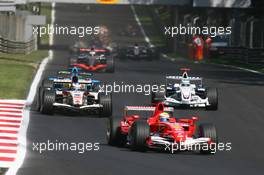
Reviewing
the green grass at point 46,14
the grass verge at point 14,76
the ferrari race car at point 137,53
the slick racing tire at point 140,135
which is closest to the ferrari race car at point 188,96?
the grass verge at point 14,76

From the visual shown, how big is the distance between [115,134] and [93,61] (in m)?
22.9

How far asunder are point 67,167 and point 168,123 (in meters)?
3.47

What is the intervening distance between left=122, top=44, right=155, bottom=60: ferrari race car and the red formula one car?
3648 centimetres

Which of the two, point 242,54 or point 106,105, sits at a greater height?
point 242,54

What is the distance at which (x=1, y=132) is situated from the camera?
22297 millimetres

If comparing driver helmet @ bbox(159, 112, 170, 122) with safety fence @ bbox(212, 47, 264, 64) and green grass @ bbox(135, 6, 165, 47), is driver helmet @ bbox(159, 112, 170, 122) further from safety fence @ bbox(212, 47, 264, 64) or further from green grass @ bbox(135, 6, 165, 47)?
green grass @ bbox(135, 6, 165, 47)

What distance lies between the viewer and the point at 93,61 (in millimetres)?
43656

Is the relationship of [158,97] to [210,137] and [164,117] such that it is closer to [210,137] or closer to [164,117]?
[164,117]

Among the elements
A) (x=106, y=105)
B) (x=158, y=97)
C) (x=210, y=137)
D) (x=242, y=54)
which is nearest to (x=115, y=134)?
(x=210, y=137)

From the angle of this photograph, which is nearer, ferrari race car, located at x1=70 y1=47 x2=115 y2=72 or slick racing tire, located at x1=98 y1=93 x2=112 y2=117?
slick racing tire, located at x1=98 y1=93 x2=112 y2=117

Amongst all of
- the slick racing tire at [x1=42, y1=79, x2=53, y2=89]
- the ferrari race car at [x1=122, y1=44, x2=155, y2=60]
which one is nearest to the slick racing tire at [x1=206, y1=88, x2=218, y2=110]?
Result: the slick racing tire at [x1=42, y1=79, x2=53, y2=89]

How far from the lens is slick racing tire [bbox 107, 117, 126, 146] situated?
20812mm

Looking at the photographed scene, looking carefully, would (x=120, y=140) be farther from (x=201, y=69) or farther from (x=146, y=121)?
(x=201, y=69)

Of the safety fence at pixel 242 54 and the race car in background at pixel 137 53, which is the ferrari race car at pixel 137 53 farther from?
the safety fence at pixel 242 54
